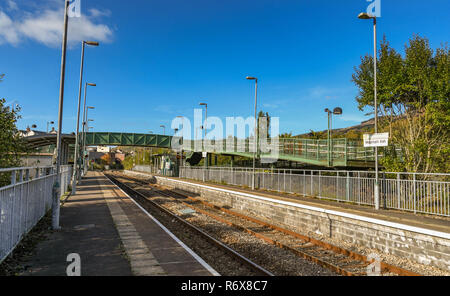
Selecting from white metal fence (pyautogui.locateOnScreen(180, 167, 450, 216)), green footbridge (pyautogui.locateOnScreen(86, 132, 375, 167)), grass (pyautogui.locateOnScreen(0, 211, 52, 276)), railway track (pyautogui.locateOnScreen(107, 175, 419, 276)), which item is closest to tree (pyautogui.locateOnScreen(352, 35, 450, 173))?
white metal fence (pyautogui.locateOnScreen(180, 167, 450, 216))

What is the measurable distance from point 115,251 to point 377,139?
11.3 m

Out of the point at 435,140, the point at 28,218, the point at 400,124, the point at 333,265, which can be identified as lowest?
the point at 333,265

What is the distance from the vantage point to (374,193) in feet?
44.7

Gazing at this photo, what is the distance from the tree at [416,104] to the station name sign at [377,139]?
2791 millimetres

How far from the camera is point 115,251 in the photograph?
24.8ft

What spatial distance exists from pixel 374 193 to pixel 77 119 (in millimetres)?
23821

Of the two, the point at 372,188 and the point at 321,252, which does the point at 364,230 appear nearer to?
the point at 321,252

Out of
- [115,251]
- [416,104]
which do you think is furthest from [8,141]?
[416,104]

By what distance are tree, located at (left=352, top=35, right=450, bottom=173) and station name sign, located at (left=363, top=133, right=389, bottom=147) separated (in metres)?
2.79

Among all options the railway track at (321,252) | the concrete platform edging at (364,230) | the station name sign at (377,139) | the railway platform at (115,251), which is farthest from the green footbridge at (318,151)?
the railway platform at (115,251)

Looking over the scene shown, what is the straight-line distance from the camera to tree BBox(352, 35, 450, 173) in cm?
1499
